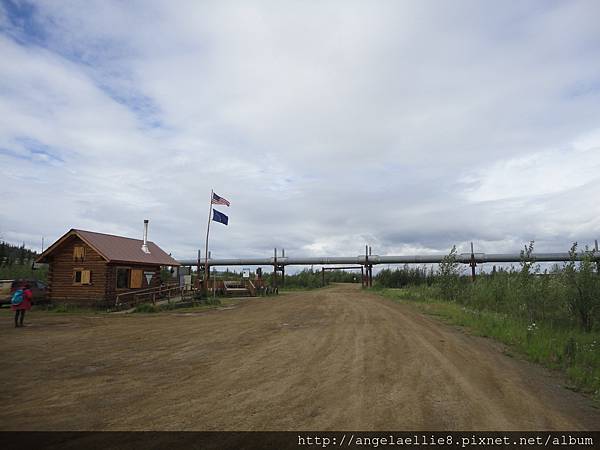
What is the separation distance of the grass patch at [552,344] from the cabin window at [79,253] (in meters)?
22.2

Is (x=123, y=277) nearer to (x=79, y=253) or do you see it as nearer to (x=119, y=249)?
(x=119, y=249)

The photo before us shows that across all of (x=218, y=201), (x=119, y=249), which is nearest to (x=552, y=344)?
(x=218, y=201)

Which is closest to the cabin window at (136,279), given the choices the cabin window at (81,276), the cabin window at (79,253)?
the cabin window at (81,276)

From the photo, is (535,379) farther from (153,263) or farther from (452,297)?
(153,263)

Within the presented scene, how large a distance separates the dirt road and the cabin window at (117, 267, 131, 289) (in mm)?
13187

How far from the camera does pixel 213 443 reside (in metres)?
5.19

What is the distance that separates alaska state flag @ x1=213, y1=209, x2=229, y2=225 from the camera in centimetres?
3162

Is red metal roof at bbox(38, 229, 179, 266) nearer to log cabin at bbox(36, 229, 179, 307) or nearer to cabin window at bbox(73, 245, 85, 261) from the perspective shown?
log cabin at bbox(36, 229, 179, 307)

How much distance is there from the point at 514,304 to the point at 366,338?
10371mm

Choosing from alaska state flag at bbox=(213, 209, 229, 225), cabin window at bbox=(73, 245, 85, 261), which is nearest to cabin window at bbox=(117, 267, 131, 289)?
cabin window at bbox=(73, 245, 85, 261)

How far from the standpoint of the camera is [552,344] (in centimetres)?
1158

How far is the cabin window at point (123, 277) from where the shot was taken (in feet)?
89.4

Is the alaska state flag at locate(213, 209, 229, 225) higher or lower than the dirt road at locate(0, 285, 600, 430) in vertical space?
higher

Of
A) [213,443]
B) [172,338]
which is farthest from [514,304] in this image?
[213,443]
